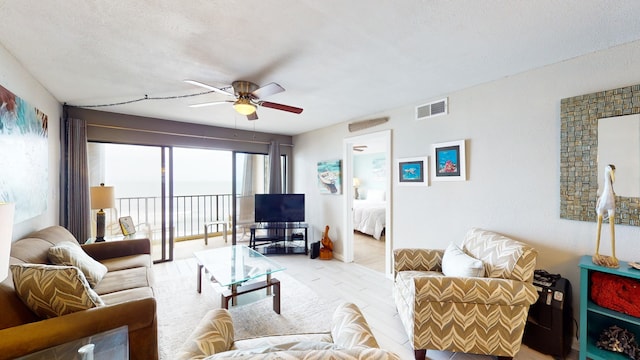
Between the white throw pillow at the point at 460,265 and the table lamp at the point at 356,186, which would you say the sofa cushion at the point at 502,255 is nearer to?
the white throw pillow at the point at 460,265

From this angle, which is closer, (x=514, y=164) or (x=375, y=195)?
(x=514, y=164)

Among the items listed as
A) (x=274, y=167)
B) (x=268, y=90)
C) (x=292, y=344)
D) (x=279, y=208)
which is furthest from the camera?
(x=274, y=167)

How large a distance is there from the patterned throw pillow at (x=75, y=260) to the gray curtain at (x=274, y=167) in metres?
3.01

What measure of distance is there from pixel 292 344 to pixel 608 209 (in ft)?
7.31

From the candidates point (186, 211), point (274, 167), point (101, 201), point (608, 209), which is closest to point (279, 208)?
point (274, 167)

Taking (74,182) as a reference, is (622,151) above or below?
above

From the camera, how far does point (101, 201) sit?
9.73ft

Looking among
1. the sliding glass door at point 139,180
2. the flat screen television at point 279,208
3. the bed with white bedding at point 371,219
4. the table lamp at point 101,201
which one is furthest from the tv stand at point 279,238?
the table lamp at point 101,201

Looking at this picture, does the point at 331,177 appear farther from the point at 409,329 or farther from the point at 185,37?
the point at 185,37

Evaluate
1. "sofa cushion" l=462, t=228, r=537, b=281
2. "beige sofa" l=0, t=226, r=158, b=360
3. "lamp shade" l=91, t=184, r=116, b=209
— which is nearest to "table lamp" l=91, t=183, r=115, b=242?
"lamp shade" l=91, t=184, r=116, b=209

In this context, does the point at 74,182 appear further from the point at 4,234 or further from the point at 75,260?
the point at 4,234

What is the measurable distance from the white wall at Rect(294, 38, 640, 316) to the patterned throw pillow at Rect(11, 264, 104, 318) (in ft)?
10.1

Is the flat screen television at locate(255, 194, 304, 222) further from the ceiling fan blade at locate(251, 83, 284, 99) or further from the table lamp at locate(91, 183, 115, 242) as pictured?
the ceiling fan blade at locate(251, 83, 284, 99)

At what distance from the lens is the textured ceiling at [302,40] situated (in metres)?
1.37
